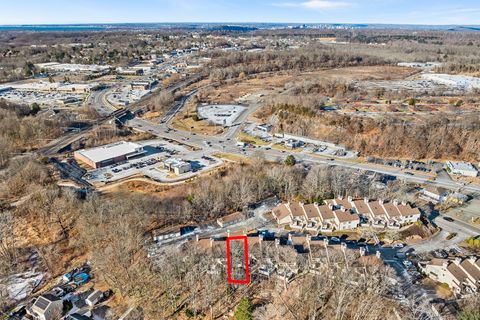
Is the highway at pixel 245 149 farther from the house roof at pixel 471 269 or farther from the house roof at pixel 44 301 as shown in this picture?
the house roof at pixel 44 301

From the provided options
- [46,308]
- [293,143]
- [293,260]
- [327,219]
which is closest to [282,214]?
[327,219]

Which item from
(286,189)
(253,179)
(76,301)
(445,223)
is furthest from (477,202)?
(76,301)

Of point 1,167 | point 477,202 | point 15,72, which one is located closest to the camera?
point 477,202

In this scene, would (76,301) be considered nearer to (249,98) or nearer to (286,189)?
(286,189)

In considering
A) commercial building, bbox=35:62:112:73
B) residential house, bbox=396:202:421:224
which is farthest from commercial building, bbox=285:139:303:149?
commercial building, bbox=35:62:112:73

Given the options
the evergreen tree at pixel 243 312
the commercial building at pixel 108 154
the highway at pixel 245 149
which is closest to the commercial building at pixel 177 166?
the commercial building at pixel 108 154

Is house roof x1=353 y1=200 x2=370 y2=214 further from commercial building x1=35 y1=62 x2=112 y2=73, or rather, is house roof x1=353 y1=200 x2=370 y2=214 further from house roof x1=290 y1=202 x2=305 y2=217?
commercial building x1=35 y1=62 x2=112 y2=73
